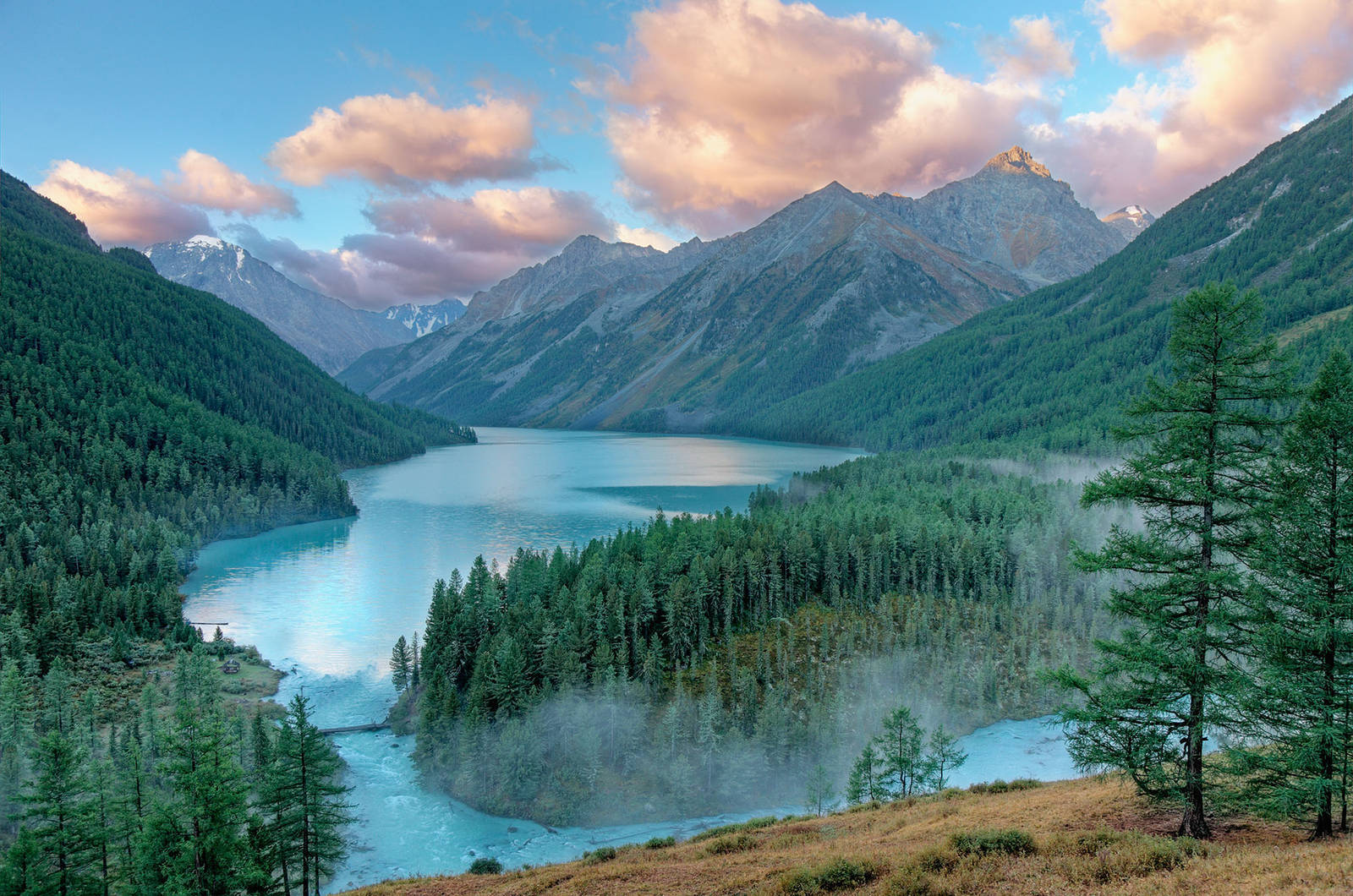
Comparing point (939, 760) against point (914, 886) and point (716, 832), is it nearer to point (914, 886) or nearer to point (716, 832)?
point (716, 832)

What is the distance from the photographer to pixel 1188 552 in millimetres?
20422

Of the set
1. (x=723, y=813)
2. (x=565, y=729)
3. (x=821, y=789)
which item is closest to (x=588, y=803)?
(x=565, y=729)

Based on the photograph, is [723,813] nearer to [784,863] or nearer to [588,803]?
[588,803]

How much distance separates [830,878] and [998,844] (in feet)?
17.5

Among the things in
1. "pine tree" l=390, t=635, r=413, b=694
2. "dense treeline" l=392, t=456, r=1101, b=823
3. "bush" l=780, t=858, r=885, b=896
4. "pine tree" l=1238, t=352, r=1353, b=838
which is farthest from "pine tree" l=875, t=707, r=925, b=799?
"pine tree" l=390, t=635, r=413, b=694

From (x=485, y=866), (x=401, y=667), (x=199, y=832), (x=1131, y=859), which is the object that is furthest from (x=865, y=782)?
(x=401, y=667)

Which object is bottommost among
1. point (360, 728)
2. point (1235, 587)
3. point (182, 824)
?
point (360, 728)

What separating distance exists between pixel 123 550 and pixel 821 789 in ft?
351

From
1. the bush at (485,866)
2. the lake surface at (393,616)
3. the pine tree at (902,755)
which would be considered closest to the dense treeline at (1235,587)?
the pine tree at (902,755)

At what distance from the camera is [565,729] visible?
191 feet

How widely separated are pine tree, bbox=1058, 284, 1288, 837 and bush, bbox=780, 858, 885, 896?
24.3ft

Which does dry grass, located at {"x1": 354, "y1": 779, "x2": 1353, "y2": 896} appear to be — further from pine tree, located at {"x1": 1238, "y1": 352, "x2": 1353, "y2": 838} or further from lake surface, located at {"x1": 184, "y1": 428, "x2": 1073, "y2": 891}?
lake surface, located at {"x1": 184, "y1": 428, "x2": 1073, "y2": 891}

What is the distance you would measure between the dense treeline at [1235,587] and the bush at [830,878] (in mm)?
7435

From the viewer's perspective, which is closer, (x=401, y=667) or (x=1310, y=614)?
(x=1310, y=614)
